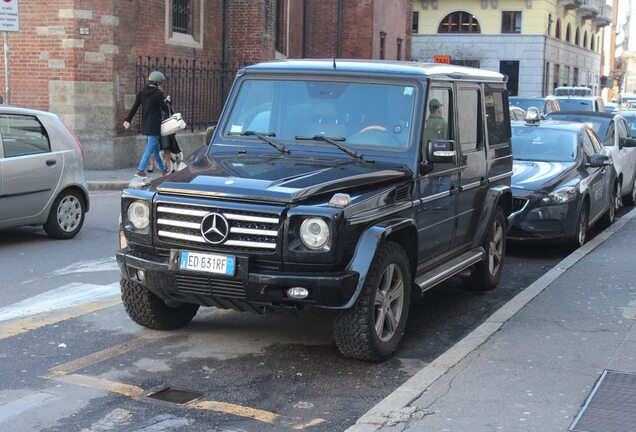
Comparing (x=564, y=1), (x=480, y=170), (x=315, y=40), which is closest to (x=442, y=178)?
(x=480, y=170)

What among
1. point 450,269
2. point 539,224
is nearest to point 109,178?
point 539,224

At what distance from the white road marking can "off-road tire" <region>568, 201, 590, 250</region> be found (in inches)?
226

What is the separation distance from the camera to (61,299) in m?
8.09

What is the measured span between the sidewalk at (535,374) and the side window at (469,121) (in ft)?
4.72

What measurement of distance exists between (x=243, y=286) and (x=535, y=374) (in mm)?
1967

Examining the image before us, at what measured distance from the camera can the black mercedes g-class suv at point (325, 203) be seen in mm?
5828

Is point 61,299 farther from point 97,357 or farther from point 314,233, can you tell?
point 314,233

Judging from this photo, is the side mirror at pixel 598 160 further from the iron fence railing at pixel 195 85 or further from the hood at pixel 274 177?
the iron fence railing at pixel 195 85

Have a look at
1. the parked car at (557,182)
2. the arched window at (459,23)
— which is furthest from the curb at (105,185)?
the arched window at (459,23)

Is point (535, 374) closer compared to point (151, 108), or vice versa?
point (535, 374)

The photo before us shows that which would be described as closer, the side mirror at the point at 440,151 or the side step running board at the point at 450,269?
the side mirror at the point at 440,151

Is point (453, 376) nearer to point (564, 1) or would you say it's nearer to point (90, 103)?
point (90, 103)

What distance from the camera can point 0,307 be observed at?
7742 mm

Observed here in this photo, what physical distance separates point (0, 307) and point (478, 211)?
4201 millimetres
